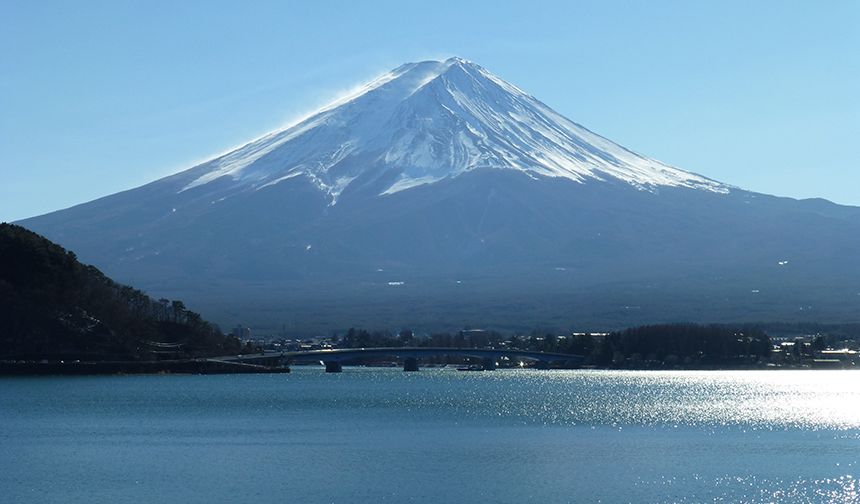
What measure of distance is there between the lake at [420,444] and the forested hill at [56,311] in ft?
18.3

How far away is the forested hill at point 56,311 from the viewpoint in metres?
75.7

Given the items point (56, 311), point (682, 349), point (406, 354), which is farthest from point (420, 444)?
point (682, 349)

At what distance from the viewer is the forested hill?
248 ft

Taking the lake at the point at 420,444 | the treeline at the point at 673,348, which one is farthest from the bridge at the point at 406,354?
the lake at the point at 420,444

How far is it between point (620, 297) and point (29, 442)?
122 meters

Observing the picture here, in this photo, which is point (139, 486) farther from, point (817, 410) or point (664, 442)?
point (817, 410)

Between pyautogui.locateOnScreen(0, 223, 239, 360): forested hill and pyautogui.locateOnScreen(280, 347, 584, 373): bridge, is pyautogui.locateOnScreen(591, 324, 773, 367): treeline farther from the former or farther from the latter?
pyautogui.locateOnScreen(0, 223, 239, 360): forested hill

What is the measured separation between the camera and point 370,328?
148375mm

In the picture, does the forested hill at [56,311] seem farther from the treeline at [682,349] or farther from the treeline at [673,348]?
the treeline at [682,349]

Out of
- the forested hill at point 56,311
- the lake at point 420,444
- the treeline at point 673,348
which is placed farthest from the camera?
the treeline at point 673,348

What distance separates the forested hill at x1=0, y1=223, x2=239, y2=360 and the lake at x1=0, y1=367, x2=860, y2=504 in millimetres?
5567

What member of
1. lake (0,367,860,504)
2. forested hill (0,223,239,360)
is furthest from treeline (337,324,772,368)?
forested hill (0,223,239,360)

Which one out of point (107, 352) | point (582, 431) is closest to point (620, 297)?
point (107, 352)

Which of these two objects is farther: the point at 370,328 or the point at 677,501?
the point at 370,328
